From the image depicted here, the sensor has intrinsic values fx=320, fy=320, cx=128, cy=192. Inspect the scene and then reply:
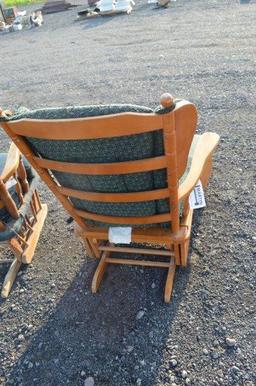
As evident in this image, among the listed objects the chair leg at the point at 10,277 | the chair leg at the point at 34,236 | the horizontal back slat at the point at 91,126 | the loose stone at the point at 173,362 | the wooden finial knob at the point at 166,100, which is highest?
the wooden finial knob at the point at 166,100

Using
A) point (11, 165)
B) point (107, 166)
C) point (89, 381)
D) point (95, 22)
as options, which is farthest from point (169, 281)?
point (95, 22)

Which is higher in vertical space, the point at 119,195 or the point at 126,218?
the point at 119,195

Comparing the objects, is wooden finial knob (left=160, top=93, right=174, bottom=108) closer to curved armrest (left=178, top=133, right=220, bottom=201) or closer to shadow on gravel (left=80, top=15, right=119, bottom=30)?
curved armrest (left=178, top=133, right=220, bottom=201)

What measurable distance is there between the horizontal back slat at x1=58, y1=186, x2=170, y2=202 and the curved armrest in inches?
7.3

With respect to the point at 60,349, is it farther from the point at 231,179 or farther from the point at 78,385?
the point at 231,179

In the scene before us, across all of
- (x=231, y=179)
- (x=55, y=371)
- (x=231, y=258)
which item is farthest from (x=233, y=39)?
(x=55, y=371)

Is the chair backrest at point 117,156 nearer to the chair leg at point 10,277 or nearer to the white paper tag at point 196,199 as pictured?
the white paper tag at point 196,199

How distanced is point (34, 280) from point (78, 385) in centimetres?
81

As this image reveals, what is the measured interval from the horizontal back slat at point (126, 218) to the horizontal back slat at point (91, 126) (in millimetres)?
625

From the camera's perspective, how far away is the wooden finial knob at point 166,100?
1041mm

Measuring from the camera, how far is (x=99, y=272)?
7.05 feet

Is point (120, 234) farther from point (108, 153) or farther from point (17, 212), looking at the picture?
point (17, 212)

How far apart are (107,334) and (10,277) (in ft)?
2.82

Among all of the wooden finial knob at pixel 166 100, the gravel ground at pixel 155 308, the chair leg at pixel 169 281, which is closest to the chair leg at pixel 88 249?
the gravel ground at pixel 155 308
